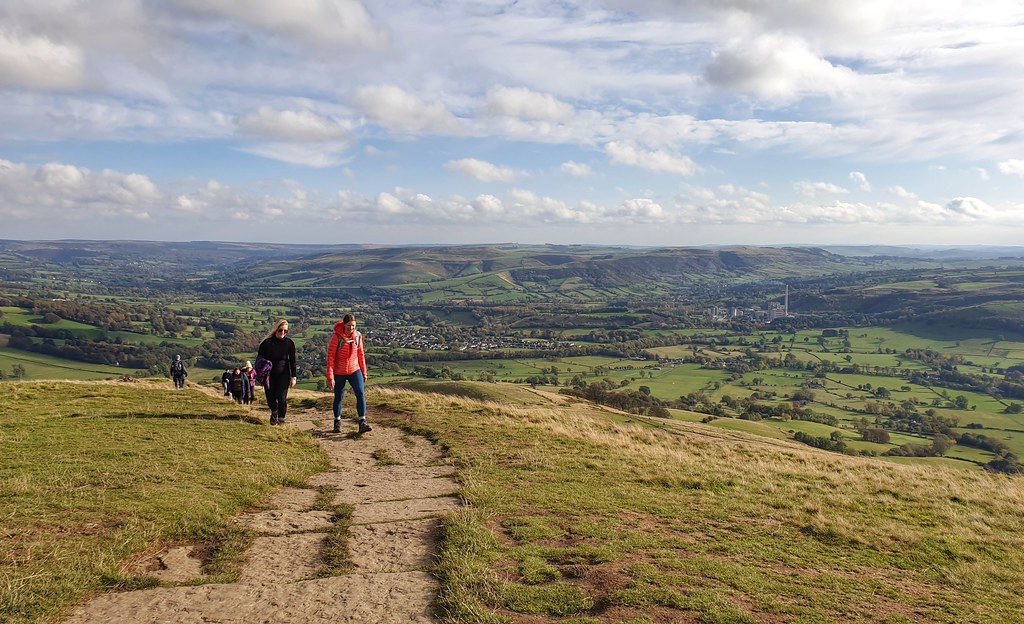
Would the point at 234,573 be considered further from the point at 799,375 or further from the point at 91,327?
the point at 91,327

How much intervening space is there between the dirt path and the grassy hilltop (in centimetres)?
35

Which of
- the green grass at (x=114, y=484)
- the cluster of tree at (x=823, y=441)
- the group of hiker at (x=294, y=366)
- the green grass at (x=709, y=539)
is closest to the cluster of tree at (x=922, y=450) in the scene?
the cluster of tree at (x=823, y=441)

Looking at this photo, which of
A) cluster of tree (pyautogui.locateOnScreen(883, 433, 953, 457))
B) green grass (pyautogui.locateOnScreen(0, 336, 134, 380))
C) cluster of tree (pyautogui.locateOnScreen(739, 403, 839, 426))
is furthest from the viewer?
green grass (pyautogui.locateOnScreen(0, 336, 134, 380))

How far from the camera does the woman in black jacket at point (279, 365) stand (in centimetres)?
1543

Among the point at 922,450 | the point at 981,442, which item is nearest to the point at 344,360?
the point at 922,450

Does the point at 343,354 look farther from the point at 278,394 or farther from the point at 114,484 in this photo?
the point at 114,484

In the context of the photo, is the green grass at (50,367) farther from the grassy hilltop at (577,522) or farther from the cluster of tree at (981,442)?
the cluster of tree at (981,442)

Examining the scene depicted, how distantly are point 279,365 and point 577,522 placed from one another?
33.6ft

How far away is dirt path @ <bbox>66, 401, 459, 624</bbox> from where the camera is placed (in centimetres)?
576

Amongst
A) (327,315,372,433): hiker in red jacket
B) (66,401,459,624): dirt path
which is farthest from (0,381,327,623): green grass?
(327,315,372,433): hiker in red jacket

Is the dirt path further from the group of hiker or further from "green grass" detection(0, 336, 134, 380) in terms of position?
"green grass" detection(0, 336, 134, 380)

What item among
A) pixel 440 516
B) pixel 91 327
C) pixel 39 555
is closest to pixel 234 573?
pixel 39 555

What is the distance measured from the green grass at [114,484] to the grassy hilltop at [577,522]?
34 mm

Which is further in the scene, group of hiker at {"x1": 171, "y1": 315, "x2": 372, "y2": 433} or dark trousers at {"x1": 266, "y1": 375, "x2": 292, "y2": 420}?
dark trousers at {"x1": 266, "y1": 375, "x2": 292, "y2": 420}
